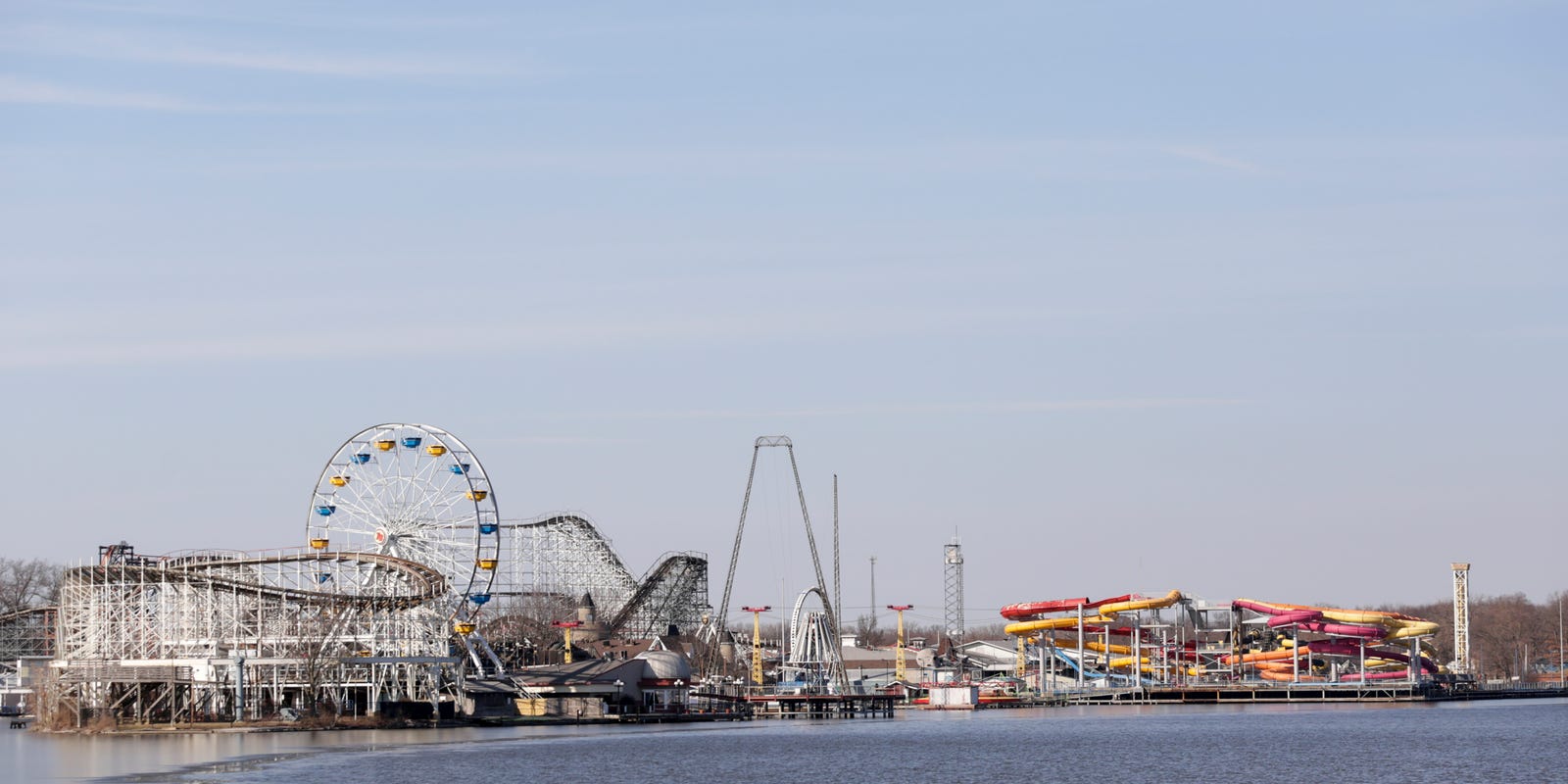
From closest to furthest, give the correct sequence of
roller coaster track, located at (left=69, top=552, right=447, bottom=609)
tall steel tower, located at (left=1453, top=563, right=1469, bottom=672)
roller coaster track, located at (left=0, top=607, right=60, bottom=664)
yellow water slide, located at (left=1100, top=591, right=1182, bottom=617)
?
1. roller coaster track, located at (left=69, top=552, right=447, bottom=609)
2. yellow water slide, located at (left=1100, top=591, right=1182, bottom=617)
3. roller coaster track, located at (left=0, top=607, right=60, bottom=664)
4. tall steel tower, located at (left=1453, top=563, right=1469, bottom=672)

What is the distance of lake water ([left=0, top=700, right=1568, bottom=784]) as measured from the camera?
63625 mm

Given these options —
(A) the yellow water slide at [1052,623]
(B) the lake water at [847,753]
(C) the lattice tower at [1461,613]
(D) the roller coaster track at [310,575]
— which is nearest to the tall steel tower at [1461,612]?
(C) the lattice tower at [1461,613]

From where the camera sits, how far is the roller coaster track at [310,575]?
9169 centimetres

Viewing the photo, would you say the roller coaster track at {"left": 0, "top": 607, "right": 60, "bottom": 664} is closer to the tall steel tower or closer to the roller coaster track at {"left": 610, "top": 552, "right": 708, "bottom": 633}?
the roller coaster track at {"left": 610, "top": 552, "right": 708, "bottom": 633}

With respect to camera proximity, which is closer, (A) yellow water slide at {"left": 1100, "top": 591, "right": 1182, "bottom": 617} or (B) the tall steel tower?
(A) yellow water slide at {"left": 1100, "top": 591, "right": 1182, "bottom": 617}

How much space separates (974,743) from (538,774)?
28246 millimetres

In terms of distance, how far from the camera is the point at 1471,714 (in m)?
115

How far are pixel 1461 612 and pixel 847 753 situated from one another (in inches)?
4525

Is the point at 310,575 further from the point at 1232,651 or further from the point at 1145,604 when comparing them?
the point at 1232,651

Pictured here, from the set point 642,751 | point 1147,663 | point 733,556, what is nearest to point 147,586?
point 642,751

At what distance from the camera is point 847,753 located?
8044 cm

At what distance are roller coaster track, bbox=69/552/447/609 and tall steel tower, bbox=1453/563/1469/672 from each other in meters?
112

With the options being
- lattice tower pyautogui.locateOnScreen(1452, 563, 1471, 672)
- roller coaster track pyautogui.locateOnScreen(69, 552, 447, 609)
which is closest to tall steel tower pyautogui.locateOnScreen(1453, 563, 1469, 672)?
lattice tower pyautogui.locateOnScreen(1452, 563, 1471, 672)

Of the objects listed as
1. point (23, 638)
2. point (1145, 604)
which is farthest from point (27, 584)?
point (1145, 604)
